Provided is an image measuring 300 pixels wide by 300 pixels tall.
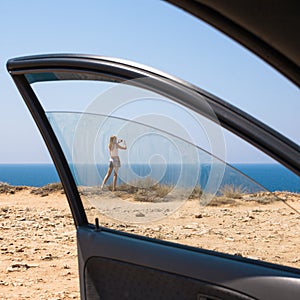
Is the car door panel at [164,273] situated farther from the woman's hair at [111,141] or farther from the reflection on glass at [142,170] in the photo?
the woman's hair at [111,141]

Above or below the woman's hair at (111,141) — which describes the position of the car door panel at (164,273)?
below

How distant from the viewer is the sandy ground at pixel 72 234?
169 cm

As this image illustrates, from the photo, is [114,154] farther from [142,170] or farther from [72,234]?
[72,234]

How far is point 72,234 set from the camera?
659 cm

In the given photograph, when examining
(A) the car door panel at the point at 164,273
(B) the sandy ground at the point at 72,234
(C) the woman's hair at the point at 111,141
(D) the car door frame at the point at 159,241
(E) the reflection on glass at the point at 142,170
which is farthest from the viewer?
(C) the woman's hair at the point at 111,141

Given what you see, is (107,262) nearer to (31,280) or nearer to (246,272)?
(246,272)

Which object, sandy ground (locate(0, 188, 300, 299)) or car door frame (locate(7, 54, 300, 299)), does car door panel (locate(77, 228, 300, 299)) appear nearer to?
car door frame (locate(7, 54, 300, 299))

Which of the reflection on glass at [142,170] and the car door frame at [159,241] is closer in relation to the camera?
the car door frame at [159,241]

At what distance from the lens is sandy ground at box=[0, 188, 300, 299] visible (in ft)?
5.55

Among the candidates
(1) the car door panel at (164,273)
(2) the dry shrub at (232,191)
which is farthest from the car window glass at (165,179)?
(1) the car door panel at (164,273)

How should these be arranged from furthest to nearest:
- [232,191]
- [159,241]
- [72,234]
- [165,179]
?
[72,234] → [159,241] → [165,179] → [232,191]

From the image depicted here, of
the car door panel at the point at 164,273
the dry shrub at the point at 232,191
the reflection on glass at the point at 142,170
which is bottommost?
the car door panel at the point at 164,273

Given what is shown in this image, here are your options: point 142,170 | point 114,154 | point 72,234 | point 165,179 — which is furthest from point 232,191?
point 72,234

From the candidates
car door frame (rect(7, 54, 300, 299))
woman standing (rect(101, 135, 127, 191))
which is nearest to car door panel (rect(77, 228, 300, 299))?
car door frame (rect(7, 54, 300, 299))
